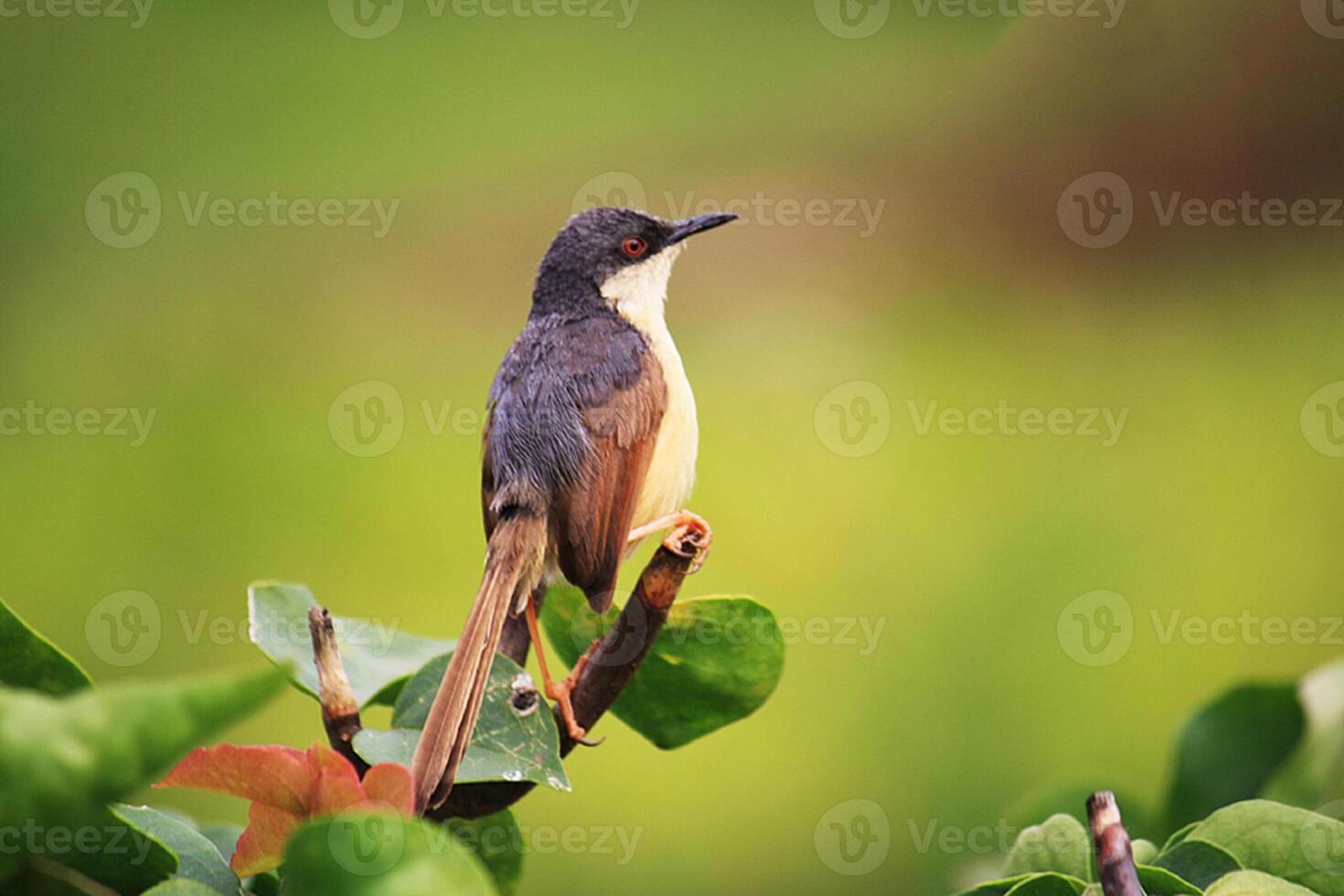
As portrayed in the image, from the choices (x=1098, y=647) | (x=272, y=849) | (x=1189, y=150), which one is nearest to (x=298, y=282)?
(x=1098, y=647)

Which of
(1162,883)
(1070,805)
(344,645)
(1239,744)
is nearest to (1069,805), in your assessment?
(1070,805)

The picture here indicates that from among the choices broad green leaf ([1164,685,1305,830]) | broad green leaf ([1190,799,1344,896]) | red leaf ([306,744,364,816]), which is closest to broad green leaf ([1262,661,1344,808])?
broad green leaf ([1164,685,1305,830])

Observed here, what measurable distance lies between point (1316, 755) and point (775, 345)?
2.98 m

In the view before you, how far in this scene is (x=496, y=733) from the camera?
0.78 metres

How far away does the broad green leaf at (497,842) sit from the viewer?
83cm

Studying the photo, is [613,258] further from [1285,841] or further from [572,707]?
[1285,841]

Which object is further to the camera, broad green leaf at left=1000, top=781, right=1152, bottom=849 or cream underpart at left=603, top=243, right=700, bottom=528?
cream underpart at left=603, top=243, right=700, bottom=528

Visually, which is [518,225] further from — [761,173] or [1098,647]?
[1098,647]

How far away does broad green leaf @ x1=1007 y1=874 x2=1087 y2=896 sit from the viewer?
63 cm

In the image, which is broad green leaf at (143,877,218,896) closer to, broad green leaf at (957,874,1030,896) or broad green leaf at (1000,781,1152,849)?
broad green leaf at (957,874,1030,896)

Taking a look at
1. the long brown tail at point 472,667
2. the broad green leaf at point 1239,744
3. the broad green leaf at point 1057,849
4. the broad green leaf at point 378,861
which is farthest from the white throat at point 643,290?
the broad green leaf at point 378,861

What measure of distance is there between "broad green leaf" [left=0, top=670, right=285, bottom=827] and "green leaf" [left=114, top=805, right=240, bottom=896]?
6.3 inches

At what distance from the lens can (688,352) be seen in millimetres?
3893

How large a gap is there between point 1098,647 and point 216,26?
13.5 ft
